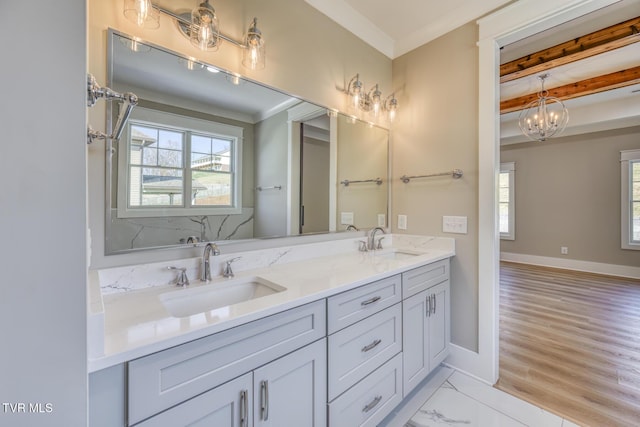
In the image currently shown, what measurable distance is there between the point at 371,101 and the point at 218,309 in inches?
79.5

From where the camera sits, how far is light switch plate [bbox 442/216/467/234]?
209cm

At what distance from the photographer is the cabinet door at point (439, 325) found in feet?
6.18

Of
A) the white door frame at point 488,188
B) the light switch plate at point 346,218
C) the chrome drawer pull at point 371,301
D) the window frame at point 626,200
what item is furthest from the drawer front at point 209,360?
the window frame at point 626,200

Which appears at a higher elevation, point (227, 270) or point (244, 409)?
point (227, 270)

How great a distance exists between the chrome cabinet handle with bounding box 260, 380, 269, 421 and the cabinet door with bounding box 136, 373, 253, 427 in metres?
0.04

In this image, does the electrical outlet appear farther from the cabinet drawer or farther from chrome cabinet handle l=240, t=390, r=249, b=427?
chrome cabinet handle l=240, t=390, r=249, b=427

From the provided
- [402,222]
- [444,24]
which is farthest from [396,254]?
[444,24]

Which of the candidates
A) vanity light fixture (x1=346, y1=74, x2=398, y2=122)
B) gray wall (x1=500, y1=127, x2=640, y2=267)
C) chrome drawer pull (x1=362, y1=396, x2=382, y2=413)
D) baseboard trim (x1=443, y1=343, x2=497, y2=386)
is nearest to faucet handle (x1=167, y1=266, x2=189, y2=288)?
chrome drawer pull (x1=362, y1=396, x2=382, y2=413)

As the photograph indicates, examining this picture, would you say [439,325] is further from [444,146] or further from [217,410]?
[217,410]

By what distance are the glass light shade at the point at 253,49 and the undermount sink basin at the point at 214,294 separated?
1176mm

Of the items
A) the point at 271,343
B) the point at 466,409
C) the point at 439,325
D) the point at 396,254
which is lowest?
the point at 466,409

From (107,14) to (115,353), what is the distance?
1.30 metres

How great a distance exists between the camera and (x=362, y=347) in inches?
53.2

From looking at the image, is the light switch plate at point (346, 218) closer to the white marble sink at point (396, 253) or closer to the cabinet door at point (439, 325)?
the white marble sink at point (396, 253)
